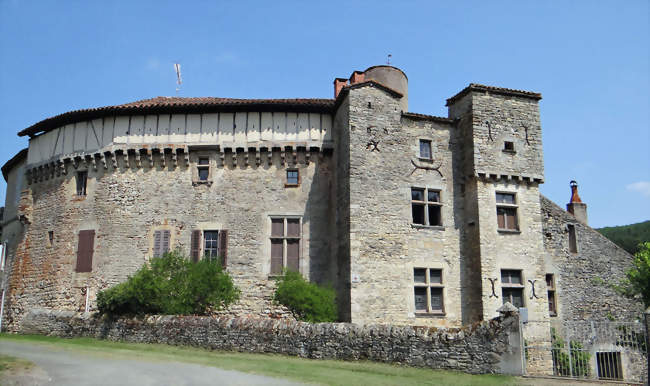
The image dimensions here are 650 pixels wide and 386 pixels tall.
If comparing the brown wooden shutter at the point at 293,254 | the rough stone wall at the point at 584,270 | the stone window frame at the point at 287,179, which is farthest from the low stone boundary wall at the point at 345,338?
the rough stone wall at the point at 584,270

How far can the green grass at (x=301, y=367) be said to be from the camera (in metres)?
11.0

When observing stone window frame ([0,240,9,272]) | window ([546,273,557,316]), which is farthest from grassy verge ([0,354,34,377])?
window ([546,273,557,316])

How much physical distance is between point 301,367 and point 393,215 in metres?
7.82

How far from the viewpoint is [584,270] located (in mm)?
22953

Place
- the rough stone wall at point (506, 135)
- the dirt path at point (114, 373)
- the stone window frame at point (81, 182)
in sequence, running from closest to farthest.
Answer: the dirt path at point (114, 373)
the rough stone wall at point (506, 135)
the stone window frame at point (81, 182)

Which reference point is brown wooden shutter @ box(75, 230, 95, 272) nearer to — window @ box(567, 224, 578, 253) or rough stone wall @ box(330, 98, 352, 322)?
rough stone wall @ box(330, 98, 352, 322)

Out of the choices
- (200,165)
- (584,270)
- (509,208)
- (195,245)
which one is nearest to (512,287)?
(509,208)

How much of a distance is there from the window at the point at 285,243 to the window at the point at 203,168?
3201mm

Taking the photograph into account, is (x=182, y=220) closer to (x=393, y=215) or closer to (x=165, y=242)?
(x=165, y=242)

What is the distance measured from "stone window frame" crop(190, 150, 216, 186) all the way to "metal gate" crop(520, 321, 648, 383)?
485 inches

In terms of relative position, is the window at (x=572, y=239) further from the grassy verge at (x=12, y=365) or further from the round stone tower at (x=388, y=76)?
the grassy verge at (x=12, y=365)

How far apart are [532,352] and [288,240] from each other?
8962 mm

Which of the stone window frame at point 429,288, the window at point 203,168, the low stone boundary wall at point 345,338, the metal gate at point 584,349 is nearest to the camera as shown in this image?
the low stone boundary wall at point 345,338

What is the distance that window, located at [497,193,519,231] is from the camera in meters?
19.2
